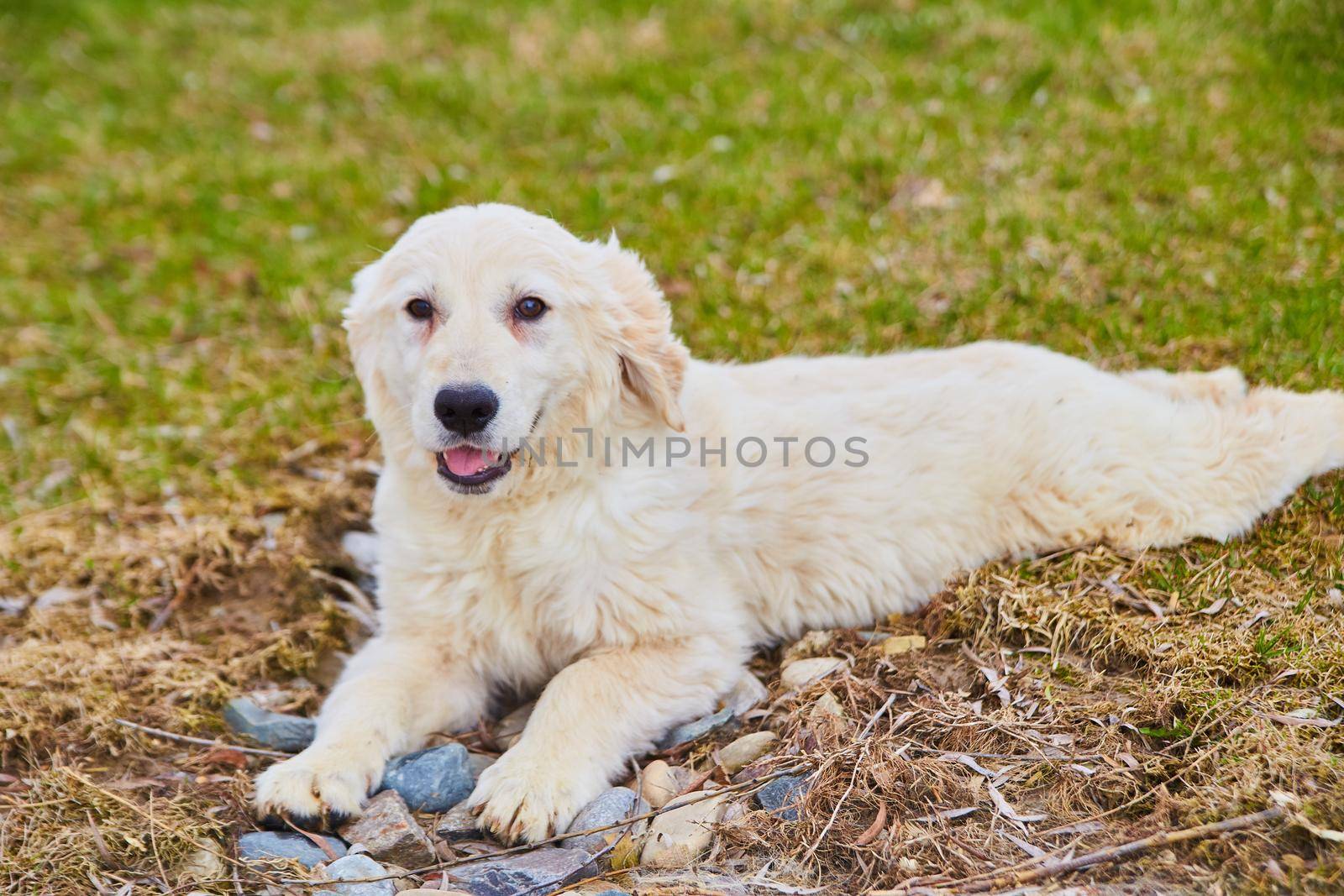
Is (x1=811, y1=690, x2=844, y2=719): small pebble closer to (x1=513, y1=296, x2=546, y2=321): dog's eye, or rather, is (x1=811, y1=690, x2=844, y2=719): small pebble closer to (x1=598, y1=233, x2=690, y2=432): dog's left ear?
(x1=598, y1=233, x2=690, y2=432): dog's left ear

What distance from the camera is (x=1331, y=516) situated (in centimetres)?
410

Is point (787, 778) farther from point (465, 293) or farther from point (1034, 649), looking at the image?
point (465, 293)

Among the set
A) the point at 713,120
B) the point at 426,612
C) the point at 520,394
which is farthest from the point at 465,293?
the point at 713,120

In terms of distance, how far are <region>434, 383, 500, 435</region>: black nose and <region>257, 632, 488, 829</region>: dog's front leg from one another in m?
0.94

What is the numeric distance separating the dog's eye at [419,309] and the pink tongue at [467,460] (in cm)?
46

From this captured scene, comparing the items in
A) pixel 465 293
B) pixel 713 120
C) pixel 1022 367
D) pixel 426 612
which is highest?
pixel 713 120

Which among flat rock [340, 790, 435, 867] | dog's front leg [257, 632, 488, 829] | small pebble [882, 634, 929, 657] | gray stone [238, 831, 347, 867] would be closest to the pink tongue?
dog's front leg [257, 632, 488, 829]

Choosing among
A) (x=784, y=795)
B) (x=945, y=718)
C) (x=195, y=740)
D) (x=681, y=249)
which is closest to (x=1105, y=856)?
(x=945, y=718)

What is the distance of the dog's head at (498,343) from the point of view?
3.42 metres

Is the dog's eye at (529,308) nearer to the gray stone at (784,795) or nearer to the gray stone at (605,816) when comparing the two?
the gray stone at (605,816)

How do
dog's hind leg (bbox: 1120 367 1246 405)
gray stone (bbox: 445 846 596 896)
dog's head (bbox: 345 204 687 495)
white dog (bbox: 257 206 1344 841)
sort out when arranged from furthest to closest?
dog's hind leg (bbox: 1120 367 1246 405)
white dog (bbox: 257 206 1344 841)
dog's head (bbox: 345 204 687 495)
gray stone (bbox: 445 846 596 896)

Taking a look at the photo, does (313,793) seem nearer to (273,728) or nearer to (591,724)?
(273,728)

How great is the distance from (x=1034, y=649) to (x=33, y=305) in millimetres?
6535

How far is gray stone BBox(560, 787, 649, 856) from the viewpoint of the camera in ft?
10.7
